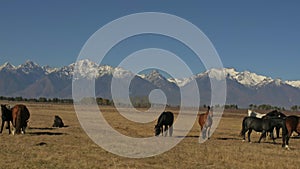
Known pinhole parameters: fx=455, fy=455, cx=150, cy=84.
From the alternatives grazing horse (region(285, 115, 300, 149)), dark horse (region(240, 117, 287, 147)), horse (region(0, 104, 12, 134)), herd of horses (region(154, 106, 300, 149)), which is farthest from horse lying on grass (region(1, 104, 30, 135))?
grazing horse (region(285, 115, 300, 149))

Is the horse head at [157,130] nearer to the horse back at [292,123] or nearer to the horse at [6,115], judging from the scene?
the horse back at [292,123]

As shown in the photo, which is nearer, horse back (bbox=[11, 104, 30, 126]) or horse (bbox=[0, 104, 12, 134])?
horse back (bbox=[11, 104, 30, 126])

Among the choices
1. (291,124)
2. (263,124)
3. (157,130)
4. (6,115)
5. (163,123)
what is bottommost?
(157,130)

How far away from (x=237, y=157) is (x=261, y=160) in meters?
1.16

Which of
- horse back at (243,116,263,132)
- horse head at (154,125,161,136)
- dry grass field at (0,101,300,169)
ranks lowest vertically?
dry grass field at (0,101,300,169)

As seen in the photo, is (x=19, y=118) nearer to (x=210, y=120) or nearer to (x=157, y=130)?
(x=157, y=130)

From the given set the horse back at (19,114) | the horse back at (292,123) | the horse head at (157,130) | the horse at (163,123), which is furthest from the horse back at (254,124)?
the horse back at (19,114)

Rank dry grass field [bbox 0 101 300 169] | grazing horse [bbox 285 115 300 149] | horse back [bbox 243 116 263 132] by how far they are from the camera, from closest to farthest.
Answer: dry grass field [bbox 0 101 300 169] → grazing horse [bbox 285 115 300 149] → horse back [bbox 243 116 263 132]

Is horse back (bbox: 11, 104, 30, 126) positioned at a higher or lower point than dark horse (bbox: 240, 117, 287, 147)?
higher

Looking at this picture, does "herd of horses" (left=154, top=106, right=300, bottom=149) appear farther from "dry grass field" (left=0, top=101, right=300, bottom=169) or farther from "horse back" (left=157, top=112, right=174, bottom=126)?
"dry grass field" (left=0, top=101, right=300, bottom=169)

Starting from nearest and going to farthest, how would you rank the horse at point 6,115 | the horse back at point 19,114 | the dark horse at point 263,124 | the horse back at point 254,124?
the dark horse at point 263,124, the horse back at point 19,114, the horse at point 6,115, the horse back at point 254,124

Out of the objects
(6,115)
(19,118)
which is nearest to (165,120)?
(19,118)

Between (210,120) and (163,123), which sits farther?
(163,123)

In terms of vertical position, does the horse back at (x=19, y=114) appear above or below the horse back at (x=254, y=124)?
above
